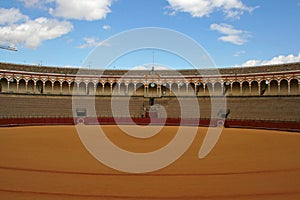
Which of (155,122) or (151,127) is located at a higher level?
(155,122)

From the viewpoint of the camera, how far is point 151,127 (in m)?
30.3

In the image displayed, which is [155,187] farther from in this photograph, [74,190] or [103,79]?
[103,79]

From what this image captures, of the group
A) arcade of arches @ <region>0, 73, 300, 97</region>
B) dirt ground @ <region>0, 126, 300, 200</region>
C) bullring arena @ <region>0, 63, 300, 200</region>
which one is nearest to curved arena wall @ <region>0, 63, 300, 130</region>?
arcade of arches @ <region>0, 73, 300, 97</region>

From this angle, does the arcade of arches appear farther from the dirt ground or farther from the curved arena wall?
the dirt ground

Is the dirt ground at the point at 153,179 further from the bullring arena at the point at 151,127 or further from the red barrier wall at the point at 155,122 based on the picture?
the red barrier wall at the point at 155,122

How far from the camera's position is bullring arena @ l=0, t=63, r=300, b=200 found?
7109 mm

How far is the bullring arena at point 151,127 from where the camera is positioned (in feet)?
23.3

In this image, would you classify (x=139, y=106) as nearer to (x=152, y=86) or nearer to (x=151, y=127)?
(x=152, y=86)

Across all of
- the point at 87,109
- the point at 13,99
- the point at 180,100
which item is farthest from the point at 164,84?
the point at 13,99

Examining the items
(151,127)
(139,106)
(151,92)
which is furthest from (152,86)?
(151,127)

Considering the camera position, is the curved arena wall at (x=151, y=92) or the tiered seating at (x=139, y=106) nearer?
the tiered seating at (x=139, y=106)

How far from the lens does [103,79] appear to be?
45031 millimetres

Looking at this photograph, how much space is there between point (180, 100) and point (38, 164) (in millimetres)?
32560

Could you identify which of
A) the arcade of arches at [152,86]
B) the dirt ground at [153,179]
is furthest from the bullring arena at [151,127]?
the arcade of arches at [152,86]
